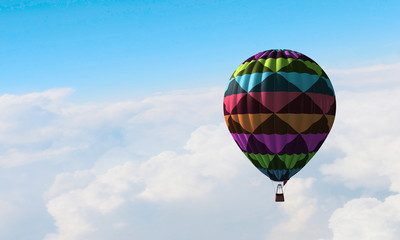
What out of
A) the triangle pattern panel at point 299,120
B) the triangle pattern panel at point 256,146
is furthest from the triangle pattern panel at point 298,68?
the triangle pattern panel at point 256,146

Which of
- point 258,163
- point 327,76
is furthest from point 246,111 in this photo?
point 327,76

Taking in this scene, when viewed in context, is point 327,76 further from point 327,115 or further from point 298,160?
point 298,160

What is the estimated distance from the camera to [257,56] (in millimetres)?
42219

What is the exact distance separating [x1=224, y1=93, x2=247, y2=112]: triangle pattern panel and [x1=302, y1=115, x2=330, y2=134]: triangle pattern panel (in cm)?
631

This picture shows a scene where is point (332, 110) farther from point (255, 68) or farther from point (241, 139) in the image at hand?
point (241, 139)

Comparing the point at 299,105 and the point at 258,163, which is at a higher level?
the point at 299,105

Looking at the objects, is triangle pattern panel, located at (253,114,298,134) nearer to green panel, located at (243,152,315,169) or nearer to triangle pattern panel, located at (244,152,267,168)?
green panel, located at (243,152,315,169)

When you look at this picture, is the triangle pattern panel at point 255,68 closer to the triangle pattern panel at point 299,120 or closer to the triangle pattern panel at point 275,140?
the triangle pattern panel at point 299,120

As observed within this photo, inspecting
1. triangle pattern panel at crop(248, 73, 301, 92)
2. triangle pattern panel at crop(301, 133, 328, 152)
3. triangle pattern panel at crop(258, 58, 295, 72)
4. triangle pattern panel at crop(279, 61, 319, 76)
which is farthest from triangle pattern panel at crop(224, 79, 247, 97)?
triangle pattern panel at crop(301, 133, 328, 152)

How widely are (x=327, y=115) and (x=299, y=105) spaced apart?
3418 millimetres

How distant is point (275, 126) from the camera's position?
39.5 meters

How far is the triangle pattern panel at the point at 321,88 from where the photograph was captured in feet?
131

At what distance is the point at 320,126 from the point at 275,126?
4.23 meters

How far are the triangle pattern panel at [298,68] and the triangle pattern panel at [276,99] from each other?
2.08 meters
